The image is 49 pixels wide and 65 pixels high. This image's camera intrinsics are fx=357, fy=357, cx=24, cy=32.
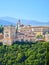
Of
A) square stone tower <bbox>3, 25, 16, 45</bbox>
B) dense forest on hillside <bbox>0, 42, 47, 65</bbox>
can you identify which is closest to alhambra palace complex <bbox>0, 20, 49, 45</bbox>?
square stone tower <bbox>3, 25, 16, 45</bbox>

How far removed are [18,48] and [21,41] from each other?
1.95 metres

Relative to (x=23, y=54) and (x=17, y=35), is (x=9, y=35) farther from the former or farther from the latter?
(x=23, y=54)

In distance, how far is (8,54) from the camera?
16188 mm

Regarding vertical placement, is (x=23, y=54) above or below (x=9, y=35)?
below

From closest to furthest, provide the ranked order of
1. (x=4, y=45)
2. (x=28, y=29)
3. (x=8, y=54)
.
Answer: (x=8, y=54), (x=4, y=45), (x=28, y=29)

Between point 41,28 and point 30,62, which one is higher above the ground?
point 41,28

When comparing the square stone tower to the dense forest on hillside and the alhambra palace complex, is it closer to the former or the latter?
the alhambra palace complex

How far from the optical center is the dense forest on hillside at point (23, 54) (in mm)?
14920

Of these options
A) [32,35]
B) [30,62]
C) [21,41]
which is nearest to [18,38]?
[21,41]

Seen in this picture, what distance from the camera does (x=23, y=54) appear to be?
15.8m

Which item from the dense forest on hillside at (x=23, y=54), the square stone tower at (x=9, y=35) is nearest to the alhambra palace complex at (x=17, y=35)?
the square stone tower at (x=9, y=35)

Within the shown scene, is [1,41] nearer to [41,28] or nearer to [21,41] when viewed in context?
[21,41]

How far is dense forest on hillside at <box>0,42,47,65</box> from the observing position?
49.0 ft

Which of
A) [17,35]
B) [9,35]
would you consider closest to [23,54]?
[9,35]
